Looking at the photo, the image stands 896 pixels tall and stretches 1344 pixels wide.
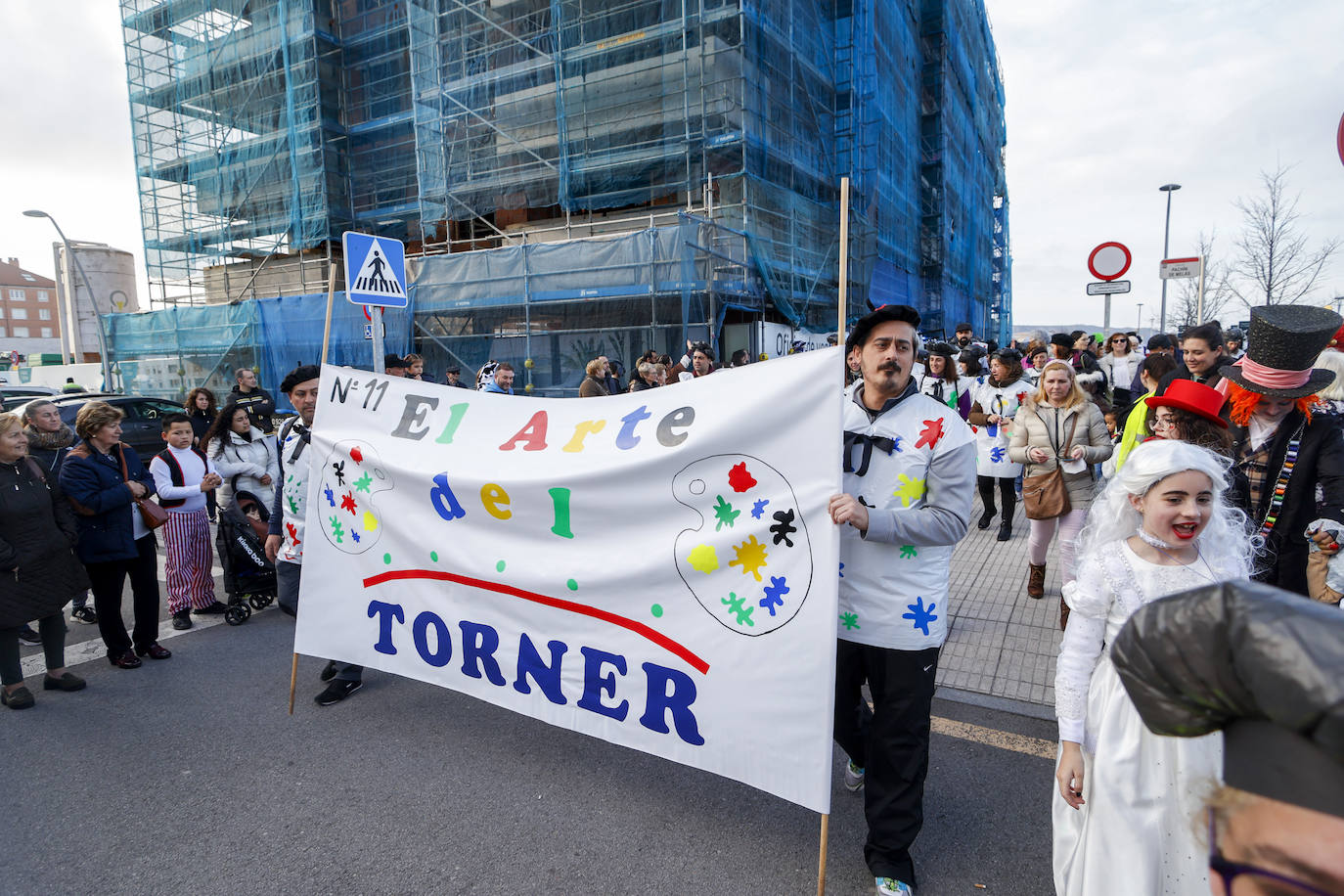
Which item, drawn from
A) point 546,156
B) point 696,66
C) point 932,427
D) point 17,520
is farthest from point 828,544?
point 546,156

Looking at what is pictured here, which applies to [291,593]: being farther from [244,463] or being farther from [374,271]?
[374,271]

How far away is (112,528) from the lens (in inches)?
183

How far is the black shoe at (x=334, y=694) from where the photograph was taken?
405 cm

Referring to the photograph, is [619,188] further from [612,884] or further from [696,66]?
[612,884]

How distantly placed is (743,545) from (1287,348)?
Answer: 2.19 metres

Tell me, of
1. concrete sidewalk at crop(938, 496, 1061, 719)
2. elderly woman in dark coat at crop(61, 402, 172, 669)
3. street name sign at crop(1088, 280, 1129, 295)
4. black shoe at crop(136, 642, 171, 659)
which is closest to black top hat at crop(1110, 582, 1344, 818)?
concrete sidewalk at crop(938, 496, 1061, 719)

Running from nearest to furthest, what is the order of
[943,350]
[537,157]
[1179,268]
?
[943,350] < [1179,268] < [537,157]

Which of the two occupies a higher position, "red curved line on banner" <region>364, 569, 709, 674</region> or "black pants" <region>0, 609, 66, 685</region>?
"red curved line on banner" <region>364, 569, 709, 674</region>

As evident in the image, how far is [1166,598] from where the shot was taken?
0.75m

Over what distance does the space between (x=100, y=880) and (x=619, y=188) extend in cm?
1604

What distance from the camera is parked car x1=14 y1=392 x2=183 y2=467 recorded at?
486 inches

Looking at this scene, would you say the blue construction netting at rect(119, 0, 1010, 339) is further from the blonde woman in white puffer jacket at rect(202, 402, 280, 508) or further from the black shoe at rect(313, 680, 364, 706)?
the black shoe at rect(313, 680, 364, 706)

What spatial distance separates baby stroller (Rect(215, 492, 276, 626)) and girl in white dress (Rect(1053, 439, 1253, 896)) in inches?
218

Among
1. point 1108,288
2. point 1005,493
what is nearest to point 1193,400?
point 1005,493
